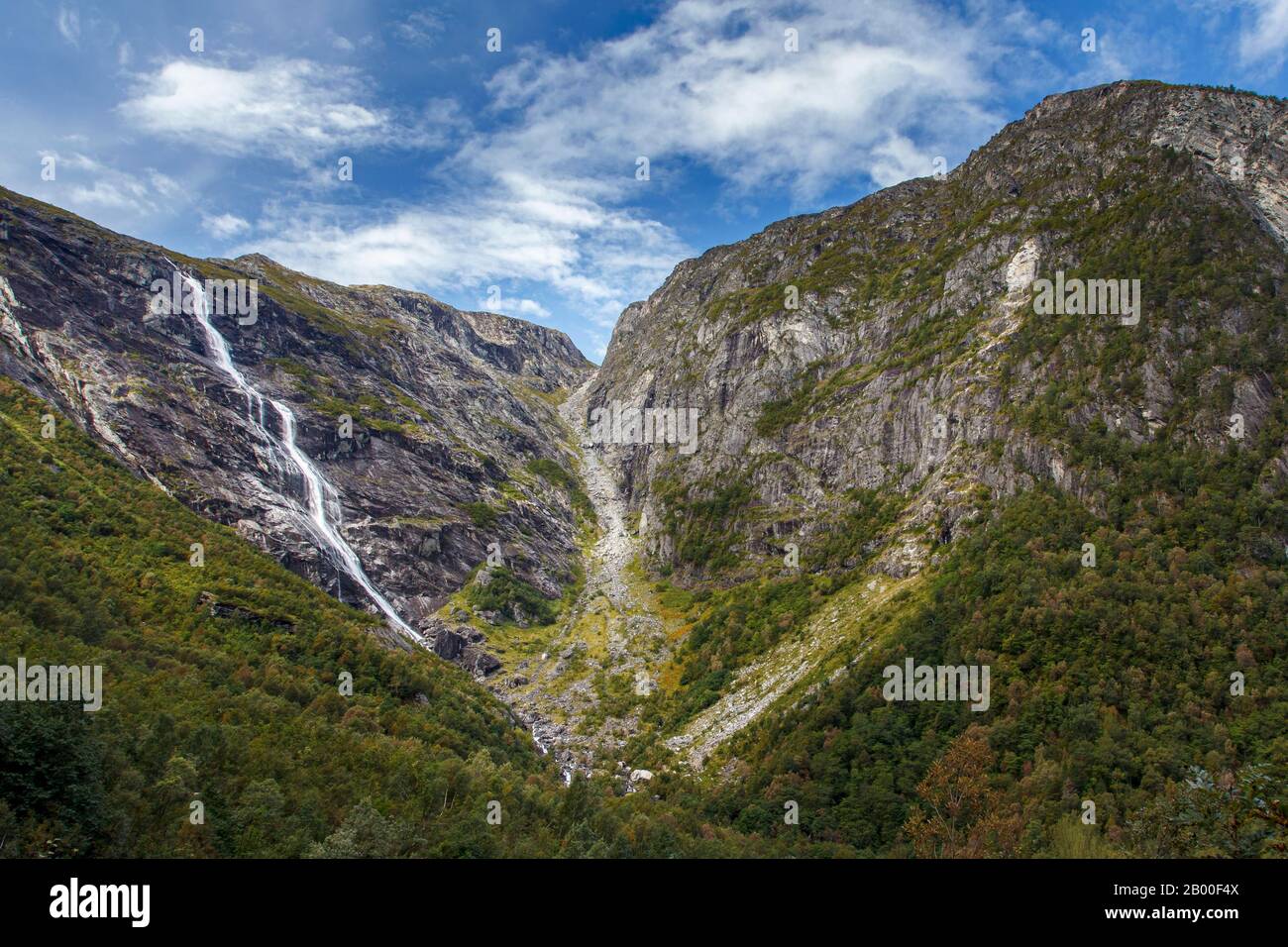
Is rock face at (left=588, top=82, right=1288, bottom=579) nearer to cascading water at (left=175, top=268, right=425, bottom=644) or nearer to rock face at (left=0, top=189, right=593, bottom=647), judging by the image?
rock face at (left=0, top=189, right=593, bottom=647)

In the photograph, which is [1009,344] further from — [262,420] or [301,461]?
[262,420]

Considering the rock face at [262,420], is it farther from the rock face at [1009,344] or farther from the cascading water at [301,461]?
the rock face at [1009,344]

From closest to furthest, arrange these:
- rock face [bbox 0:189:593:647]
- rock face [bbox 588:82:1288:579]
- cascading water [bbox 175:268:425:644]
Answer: rock face [bbox 588:82:1288:579], rock face [bbox 0:189:593:647], cascading water [bbox 175:268:425:644]

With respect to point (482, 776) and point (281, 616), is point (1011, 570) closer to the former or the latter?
point (482, 776)

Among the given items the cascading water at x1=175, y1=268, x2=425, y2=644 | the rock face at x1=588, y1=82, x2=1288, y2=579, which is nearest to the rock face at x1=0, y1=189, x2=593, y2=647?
the cascading water at x1=175, y1=268, x2=425, y2=644

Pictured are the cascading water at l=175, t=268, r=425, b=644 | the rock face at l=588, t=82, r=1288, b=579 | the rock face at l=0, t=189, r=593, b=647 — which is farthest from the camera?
the cascading water at l=175, t=268, r=425, b=644

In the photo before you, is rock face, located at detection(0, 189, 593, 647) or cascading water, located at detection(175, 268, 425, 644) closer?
rock face, located at detection(0, 189, 593, 647)
